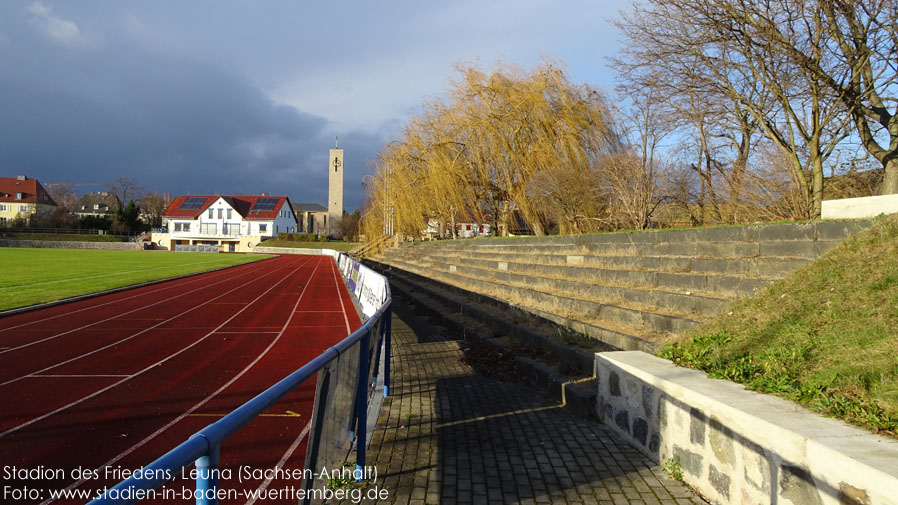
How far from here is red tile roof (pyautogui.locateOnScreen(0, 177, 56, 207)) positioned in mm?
97375

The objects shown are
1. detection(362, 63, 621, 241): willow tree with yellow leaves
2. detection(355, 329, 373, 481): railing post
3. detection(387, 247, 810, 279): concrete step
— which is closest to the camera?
detection(355, 329, 373, 481): railing post

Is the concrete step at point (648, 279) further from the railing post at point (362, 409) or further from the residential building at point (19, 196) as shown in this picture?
the residential building at point (19, 196)

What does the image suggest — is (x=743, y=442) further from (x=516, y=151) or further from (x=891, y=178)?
(x=516, y=151)

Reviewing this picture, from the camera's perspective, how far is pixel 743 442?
3191mm

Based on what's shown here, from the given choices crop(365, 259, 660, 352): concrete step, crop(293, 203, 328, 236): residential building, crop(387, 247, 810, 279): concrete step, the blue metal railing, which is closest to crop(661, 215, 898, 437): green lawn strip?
crop(387, 247, 810, 279): concrete step

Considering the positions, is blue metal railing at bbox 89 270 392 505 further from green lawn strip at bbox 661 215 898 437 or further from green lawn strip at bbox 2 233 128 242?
green lawn strip at bbox 2 233 128 242

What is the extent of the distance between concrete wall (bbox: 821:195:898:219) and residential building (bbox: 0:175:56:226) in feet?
371

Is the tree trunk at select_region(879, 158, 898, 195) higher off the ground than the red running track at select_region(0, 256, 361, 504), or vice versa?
the tree trunk at select_region(879, 158, 898, 195)

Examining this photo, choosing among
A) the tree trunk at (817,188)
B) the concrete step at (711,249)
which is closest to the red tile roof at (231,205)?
the concrete step at (711,249)

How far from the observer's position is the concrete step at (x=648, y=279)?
6383 millimetres

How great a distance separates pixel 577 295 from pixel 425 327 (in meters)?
4.23

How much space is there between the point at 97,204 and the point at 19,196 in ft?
47.5

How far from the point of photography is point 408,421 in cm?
540

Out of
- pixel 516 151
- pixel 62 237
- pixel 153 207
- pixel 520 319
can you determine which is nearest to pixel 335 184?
pixel 153 207
